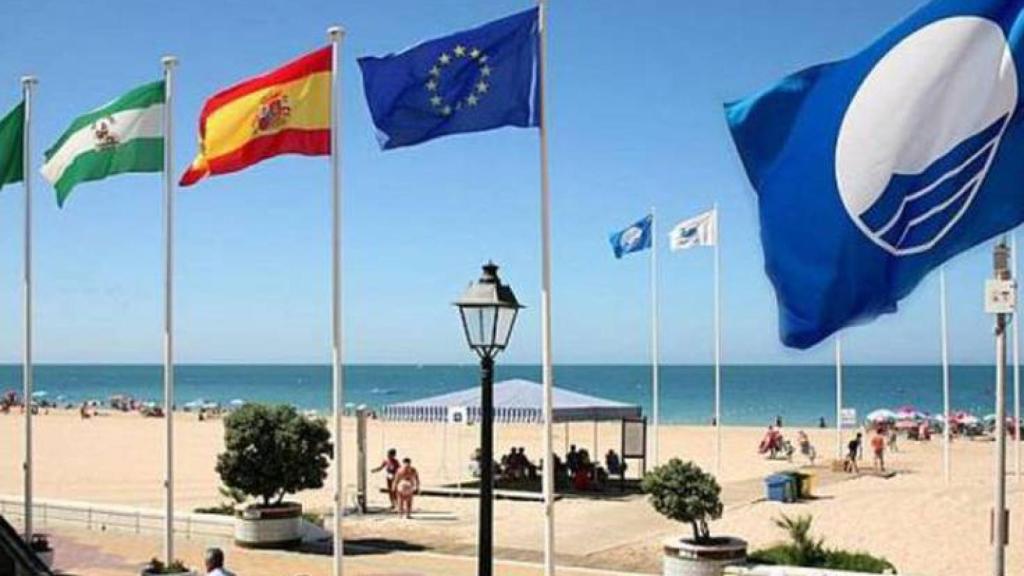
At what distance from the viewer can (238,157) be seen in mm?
14836

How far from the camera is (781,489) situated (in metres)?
26.7

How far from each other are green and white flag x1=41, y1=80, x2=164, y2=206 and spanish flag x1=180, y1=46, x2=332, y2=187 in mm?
2721

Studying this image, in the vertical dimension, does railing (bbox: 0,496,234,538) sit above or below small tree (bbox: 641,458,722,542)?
below

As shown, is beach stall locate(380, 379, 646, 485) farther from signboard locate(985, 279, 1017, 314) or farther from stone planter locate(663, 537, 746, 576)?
signboard locate(985, 279, 1017, 314)

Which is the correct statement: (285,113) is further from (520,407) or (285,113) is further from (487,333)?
(520,407)

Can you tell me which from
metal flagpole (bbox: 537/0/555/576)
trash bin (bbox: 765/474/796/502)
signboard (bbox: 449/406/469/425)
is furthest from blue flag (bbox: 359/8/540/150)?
signboard (bbox: 449/406/469/425)

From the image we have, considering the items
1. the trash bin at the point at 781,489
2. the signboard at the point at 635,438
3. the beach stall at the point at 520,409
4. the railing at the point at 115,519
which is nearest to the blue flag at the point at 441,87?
the railing at the point at 115,519

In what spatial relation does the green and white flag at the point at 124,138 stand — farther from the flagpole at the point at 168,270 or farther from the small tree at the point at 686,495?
the small tree at the point at 686,495

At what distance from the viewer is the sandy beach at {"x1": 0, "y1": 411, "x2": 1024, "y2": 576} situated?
20578mm

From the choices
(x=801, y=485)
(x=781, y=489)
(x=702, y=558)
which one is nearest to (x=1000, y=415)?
(x=702, y=558)

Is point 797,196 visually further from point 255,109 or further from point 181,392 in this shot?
point 181,392

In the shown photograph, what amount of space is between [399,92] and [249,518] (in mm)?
11028

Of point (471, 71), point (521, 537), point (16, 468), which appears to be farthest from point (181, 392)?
point (471, 71)

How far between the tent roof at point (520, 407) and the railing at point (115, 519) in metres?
8.44
